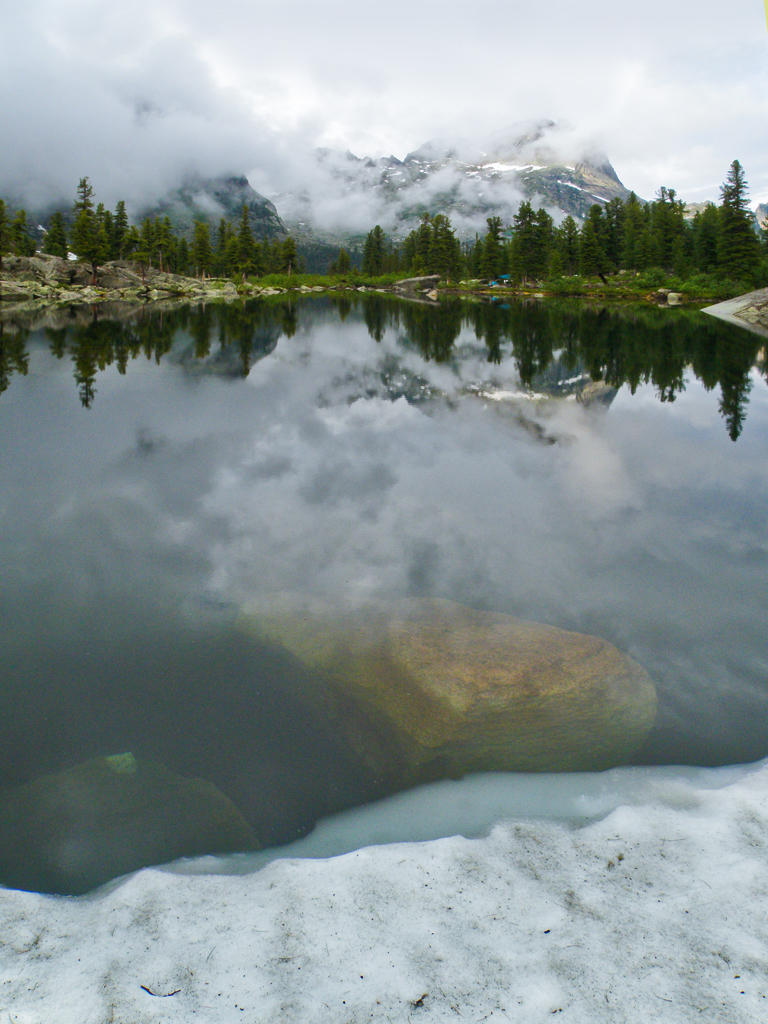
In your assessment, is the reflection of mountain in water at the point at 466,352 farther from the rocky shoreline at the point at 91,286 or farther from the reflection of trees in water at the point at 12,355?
the rocky shoreline at the point at 91,286

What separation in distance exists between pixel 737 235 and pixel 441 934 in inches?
3029

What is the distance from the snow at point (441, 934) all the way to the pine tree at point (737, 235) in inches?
2895

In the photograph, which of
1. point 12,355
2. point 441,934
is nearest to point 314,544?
point 441,934

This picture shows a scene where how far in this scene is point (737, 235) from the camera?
5988 centimetres

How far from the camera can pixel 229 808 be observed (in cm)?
302

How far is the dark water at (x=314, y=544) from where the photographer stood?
3533 millimetres

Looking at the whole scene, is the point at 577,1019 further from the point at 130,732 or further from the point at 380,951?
the point at 130,732

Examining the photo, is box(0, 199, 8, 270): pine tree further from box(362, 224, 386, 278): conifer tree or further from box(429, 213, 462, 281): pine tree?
box(362, 224, 386, 278): conifer tree

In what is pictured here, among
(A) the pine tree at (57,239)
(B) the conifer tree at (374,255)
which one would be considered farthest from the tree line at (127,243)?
(B) the conifer tree at (374,255)

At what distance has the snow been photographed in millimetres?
1968

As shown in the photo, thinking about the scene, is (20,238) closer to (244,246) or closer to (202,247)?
(202,247)

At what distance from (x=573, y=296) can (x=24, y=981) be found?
8370 cm

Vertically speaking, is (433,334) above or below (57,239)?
below

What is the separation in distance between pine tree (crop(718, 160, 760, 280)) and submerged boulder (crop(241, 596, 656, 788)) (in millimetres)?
71932
